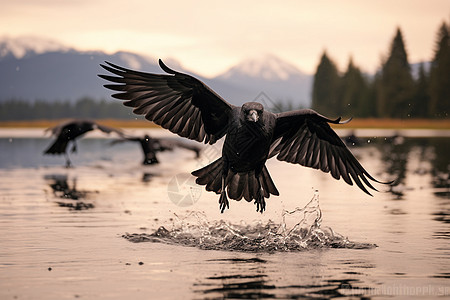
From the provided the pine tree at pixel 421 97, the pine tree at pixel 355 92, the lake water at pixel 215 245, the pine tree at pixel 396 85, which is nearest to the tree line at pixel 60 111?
the pine tree at pixel 355 92

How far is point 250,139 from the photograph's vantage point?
10734mm

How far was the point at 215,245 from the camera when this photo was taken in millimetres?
11008

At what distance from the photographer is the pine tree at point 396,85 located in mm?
110000

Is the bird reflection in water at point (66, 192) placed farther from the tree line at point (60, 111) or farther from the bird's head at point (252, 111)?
the tree line at point (60, 111)

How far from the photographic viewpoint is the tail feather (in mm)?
11539

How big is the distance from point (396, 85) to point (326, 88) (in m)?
20.5

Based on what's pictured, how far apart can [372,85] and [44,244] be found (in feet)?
374

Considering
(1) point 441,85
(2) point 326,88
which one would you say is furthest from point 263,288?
(2) point 326,88

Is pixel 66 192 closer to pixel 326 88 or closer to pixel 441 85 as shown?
pixel 441 85

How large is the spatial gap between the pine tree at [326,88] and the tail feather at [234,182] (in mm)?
112905

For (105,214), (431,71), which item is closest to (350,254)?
(105,214)

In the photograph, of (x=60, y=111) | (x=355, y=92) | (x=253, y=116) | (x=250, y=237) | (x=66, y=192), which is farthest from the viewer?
(x=60, y=111)

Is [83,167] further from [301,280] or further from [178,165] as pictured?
[301,280]

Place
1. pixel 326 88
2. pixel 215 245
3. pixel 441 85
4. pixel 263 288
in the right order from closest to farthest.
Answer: pixel 263 288 < pixel 215 245 < pixel 441 85 < pixel 326 88
